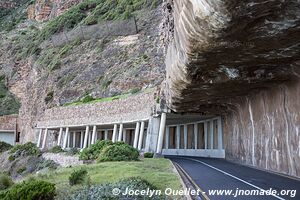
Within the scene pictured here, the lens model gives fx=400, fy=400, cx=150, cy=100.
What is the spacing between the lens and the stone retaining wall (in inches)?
1205

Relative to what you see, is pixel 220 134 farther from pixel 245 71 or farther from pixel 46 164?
pixel 46 164

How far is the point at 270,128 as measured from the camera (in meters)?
17.4

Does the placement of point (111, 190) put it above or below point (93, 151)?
below

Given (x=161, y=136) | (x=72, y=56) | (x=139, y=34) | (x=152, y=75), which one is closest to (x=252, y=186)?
(x=161, y=136)

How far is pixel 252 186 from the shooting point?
12.6 m

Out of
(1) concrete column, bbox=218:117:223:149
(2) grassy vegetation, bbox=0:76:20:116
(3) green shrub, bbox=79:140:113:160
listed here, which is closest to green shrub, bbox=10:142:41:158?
(3) green shrub, bbox=79:140:113:160

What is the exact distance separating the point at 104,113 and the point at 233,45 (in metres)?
27.7

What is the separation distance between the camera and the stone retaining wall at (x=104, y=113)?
3061cm

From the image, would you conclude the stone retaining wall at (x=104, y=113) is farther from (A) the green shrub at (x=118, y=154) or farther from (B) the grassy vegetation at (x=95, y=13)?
(B) the grassy vegetation at (x=95, y=13)

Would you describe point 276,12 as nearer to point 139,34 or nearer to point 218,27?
point 218,27

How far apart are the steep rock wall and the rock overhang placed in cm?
77

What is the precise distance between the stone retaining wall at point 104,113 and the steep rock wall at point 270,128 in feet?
Answer: 24.2

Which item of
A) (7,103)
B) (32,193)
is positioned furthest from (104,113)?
(7,103)

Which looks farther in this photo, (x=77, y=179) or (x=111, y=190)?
(x=77, y=179)
